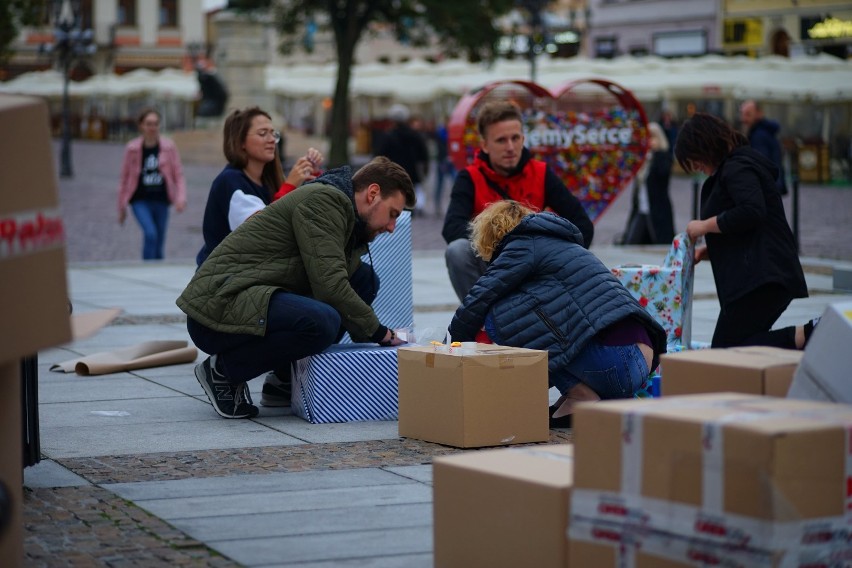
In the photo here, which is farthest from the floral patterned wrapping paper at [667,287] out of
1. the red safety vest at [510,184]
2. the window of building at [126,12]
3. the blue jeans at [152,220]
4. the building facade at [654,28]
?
the window of building at [126,12]

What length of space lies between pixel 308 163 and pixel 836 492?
185 inches

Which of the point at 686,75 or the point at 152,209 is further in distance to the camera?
the point at 686,75

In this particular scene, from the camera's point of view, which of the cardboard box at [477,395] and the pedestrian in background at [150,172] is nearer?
the cardboard box at [477,395]

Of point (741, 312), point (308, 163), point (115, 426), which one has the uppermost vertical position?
point (308, 163)

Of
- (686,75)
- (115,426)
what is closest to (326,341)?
(115,426)

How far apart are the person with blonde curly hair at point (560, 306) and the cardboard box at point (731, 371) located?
180 centimetres

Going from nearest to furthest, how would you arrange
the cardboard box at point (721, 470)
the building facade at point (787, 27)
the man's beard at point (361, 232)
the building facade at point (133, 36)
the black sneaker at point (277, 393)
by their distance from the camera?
1. the cardboard box at point (721, 470)
2. the man's beard at point (361, 232)
3. the black sneaker at point (277, 393)
4. the building facade at point (787, 27)
5. the building facade at point (133, 36)

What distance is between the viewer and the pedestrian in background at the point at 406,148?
925 inches

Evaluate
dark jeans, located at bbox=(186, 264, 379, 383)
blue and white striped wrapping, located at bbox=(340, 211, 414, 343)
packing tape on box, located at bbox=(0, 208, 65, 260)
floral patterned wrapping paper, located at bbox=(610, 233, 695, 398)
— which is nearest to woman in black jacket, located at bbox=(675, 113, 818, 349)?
floral patterned wrapping paper, located at bbox=(610, 233, 695, 398)

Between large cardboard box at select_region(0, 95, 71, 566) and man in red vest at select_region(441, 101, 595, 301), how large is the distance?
4653mm

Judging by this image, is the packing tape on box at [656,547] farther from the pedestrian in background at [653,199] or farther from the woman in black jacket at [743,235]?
the pedestrian in background at [653,199]

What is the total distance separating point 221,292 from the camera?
21.9ft

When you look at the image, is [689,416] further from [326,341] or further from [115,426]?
[115,426]

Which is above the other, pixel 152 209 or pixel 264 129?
pixel 264 129
